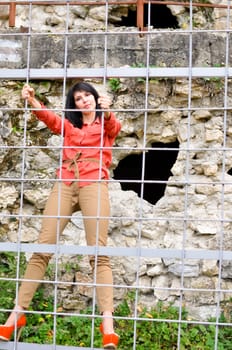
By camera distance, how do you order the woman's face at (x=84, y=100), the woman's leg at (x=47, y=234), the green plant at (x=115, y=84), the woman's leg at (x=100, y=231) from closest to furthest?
the woman's leg at (x=100, y=231), the woman's leg at (x=47, y=234), the woman's face at (x=84, y=100), the green plant at (x=115, y=84)

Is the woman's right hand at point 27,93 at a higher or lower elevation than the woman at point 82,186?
higher

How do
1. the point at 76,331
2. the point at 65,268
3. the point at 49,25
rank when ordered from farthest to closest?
the point at 49,25, the point at 65,268, the point at 76,331

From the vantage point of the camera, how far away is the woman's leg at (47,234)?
424cm

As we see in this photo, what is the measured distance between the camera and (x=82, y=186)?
4.31 metres

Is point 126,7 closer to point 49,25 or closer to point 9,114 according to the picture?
point 49,25

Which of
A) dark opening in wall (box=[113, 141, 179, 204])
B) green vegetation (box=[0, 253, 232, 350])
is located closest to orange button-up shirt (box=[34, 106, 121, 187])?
green vegetation (box=[0, 253, 232, 350])

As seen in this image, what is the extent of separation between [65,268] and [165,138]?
1275 mm

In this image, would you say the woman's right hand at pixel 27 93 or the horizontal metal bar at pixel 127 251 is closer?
the horizontal metal bar at pixel 127 251

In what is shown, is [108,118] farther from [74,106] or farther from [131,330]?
[131,330]

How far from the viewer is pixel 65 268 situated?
5.45 m

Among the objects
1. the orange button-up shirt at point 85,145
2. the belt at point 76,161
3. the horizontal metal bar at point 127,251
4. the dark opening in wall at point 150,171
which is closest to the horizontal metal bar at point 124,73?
the orange button-up shirt at point 85,145

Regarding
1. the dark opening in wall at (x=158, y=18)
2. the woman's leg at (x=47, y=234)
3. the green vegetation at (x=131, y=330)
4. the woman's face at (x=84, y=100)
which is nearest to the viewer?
the woman's leg at (x=47, y=234)

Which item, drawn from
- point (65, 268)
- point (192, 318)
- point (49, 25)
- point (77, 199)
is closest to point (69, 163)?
point (77, 199)

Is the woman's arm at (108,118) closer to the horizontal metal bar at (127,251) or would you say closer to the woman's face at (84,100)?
the woman's face at (84,100)
